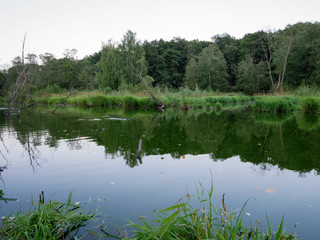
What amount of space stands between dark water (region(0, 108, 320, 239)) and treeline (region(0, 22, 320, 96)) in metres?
18.5

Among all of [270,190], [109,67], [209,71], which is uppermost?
[209,71]

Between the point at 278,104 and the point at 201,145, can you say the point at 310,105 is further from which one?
the point at 201,145

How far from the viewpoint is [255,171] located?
4.75 meters

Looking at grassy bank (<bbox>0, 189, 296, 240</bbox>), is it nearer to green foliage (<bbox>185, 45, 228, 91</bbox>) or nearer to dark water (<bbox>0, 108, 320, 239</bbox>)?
dark water (<bbox>0, 108, 320, 239</bbox>)

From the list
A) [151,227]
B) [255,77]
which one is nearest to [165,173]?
[151,227]

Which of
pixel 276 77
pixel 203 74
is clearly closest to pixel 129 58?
pixel 203 74

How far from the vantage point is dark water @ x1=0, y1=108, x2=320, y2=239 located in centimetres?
324

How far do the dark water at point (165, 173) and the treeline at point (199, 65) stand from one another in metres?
18.5

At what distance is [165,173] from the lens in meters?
4.65

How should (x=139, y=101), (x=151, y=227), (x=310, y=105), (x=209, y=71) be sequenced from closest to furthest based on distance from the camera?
(x=151, y=227)
(x=310, y=105)
(x=139, y=101)
(x=209, y=71)

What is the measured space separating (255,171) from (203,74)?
5055 cm

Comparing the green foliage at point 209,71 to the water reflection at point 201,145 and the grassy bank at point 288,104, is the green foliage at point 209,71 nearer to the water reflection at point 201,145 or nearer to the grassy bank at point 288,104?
the grassy bank at point 288,104

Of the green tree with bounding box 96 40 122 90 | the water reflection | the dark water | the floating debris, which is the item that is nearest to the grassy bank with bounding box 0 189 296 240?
the dark water

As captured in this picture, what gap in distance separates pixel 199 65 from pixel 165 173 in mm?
51083
